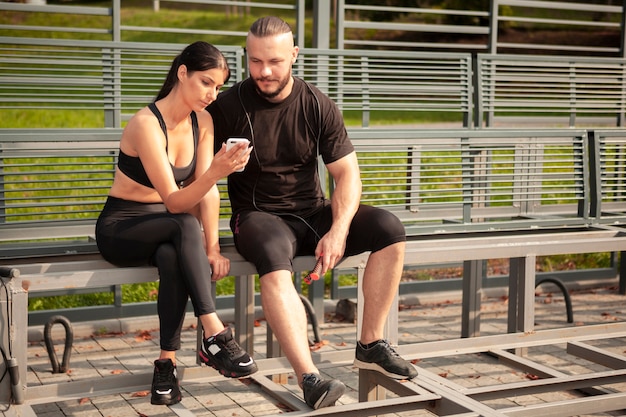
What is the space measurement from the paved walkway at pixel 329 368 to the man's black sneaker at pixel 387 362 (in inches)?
19.7

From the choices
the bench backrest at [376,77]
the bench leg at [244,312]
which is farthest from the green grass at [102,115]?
the bench leg at [244,312]

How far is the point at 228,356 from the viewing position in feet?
13.1

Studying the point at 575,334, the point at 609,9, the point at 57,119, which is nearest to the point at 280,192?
the point at 575,334

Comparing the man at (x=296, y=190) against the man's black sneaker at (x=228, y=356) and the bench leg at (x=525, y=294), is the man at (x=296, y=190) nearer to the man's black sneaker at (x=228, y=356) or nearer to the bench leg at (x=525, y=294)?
the man's black sneaker at (x=228, y=356)

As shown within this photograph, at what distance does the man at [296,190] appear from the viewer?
4.33m

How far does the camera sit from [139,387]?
424 cm

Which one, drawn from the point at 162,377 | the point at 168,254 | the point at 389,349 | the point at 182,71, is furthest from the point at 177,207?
the point at 389,349

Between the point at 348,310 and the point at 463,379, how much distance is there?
4.93ft

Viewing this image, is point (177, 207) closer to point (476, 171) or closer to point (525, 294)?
point (525, 294)

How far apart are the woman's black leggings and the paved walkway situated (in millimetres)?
430

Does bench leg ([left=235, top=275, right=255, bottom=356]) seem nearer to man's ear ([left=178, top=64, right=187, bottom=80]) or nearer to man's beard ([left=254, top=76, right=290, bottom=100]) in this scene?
man's beard ([left=254, top=76, right=290, bottom=100])

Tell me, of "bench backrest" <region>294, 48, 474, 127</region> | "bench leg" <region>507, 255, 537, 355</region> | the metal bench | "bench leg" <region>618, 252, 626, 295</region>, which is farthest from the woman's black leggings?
"bench leg" <region>618, 252, 626, 295</region>

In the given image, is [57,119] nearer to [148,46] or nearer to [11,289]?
[148,46]

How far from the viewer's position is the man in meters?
4.33
